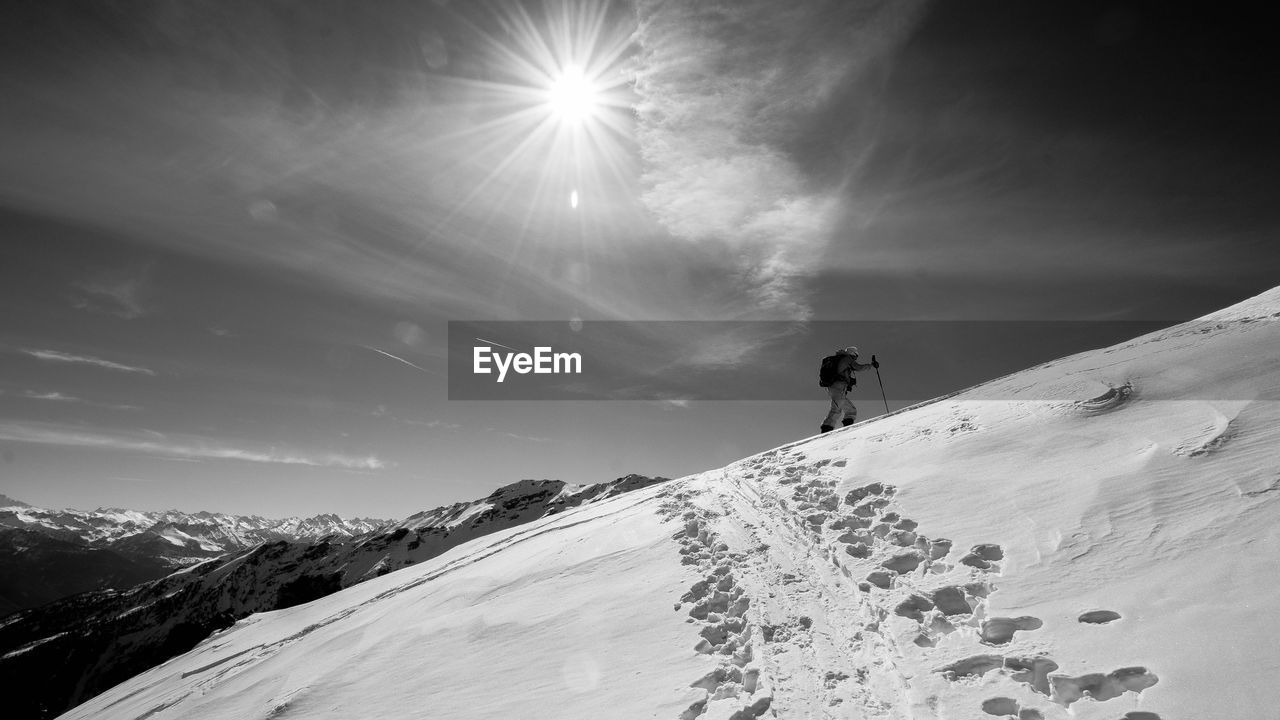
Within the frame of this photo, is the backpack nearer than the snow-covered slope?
No

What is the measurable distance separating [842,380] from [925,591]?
56.0 feet

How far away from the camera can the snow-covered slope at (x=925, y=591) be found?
5.51 metres

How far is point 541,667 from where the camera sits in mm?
8109

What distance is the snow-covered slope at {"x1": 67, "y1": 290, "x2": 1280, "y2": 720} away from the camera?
18.1 ft

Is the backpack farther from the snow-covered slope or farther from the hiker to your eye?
the snow-covered slope

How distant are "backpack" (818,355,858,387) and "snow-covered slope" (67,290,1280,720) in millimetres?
8811

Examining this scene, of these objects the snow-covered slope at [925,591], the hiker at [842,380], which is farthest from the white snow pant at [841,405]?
the snow-covered slope at [925,591]

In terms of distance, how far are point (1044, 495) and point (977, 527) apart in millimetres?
1316

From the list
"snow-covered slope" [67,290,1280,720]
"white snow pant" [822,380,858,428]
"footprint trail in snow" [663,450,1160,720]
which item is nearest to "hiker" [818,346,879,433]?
"white snow pant" [822,380,858,428]

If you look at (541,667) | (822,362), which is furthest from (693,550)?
(822,362)

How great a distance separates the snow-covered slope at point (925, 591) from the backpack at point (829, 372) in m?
8.81

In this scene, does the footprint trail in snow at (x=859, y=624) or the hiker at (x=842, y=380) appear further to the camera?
the hiker at (x=842, y=380)

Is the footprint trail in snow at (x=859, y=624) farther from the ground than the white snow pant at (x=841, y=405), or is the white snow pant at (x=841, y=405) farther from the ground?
the white snow pant at (x=841, y=405)

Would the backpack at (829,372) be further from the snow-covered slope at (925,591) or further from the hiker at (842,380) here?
the snow-covered slope at (925,591)
